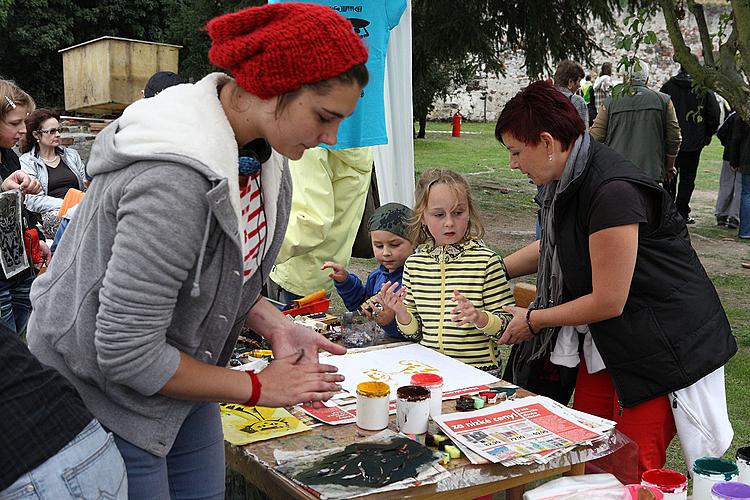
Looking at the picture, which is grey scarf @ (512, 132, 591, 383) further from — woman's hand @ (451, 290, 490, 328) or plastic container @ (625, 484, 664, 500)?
plastic container @ (625, 484, 664, 500)

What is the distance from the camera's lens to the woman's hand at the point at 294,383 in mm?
1535

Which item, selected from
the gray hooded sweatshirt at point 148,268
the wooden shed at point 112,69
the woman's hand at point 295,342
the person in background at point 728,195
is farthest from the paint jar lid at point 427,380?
the wooden shed at point 112,69

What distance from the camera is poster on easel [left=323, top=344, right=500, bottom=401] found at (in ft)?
7.67

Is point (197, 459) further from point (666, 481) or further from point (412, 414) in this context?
point (666, 481)

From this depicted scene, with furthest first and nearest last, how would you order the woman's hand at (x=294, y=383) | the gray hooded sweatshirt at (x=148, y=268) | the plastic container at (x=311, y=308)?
the plastic container at (x=311, y=308) < the woman's hand at (x=294, y=383) < the gray hooded sweatshirt at (x=148, y=268)

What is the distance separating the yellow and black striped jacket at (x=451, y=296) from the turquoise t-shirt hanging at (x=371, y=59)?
4.28 feet

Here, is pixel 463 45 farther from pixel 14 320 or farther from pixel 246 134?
pixel 246 134

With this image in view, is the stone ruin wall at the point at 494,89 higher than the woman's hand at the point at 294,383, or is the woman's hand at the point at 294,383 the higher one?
the stone ruin wall at the point at 494,89

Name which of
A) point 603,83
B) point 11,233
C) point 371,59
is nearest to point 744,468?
point 371,59

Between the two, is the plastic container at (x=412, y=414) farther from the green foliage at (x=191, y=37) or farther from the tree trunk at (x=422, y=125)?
the tree trunk at (x=422, y=125)

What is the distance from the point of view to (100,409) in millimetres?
1462

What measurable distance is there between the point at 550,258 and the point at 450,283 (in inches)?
15.9

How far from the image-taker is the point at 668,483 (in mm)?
1750

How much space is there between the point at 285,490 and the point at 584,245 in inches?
44.0
